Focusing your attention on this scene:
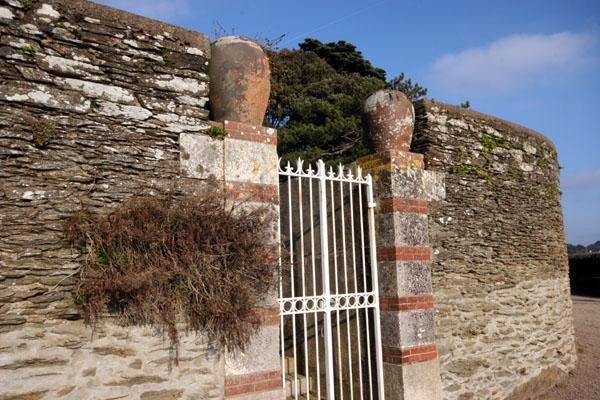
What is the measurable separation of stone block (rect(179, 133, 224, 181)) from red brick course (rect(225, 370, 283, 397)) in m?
1.71

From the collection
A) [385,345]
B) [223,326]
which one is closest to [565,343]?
[385,345]

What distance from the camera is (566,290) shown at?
8.13 meters

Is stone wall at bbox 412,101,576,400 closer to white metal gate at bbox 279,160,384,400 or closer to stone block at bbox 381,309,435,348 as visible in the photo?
stone block at bbox 381,309,435,348

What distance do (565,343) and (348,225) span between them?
15.4 feet

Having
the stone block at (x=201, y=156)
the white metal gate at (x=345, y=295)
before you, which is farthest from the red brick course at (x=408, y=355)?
the stone block at (x=201, y=156)

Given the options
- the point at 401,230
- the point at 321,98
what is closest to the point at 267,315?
the point at 401,230

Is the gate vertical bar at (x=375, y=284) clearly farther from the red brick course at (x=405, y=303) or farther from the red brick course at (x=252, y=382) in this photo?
the red brick course at (x=252, y=382)

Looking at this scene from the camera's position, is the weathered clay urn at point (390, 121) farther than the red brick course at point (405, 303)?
Yes

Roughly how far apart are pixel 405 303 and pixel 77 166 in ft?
11.7

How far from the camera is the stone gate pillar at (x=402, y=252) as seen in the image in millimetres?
5207

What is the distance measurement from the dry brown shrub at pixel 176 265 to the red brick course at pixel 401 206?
1.75 metres

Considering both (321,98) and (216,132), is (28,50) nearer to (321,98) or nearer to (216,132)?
(216,132)

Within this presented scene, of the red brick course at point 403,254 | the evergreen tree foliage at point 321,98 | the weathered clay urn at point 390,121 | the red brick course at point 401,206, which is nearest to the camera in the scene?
the red brick course at point 403,254

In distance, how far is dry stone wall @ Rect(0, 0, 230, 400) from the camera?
3.33 metres
